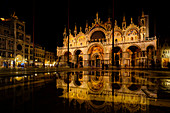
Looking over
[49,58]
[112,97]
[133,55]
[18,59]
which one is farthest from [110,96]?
[49,58]

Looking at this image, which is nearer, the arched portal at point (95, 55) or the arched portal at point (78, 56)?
the arched portal at point (95, 55)

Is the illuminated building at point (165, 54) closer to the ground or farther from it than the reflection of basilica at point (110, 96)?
farther from it

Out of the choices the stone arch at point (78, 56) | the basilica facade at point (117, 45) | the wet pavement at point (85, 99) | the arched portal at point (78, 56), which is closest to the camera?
the wet pavement at point (85, 99)

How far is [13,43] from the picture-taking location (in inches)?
1719

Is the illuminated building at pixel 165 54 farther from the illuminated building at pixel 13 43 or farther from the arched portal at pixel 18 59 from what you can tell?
the arched portal at pixel 18 59

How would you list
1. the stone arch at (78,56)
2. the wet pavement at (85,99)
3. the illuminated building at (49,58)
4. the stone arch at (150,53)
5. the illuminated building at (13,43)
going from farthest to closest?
1. the illuminated building at (49,58)
2. the stone arch at (78,56)
3. the illuminated building at (13,43)
4. the stone arch at (150,53)
5. the wet pavement at (85,99)

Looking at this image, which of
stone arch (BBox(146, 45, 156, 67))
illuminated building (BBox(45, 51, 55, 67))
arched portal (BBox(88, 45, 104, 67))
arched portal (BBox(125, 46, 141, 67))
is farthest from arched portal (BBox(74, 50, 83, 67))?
illuminated building (BBox(45, 51, 55, 67))

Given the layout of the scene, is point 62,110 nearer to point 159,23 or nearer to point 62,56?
point 159,23

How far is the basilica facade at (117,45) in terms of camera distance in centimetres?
3133

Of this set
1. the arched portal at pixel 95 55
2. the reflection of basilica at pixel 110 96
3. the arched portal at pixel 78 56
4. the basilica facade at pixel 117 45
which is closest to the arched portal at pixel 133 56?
the basilica facade at pixel 117 45

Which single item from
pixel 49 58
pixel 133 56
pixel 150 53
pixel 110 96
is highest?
pixel 150 53

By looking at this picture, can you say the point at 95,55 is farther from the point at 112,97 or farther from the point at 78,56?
the point at 112,97

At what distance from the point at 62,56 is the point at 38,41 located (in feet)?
110

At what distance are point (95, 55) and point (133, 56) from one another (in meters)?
13.9
